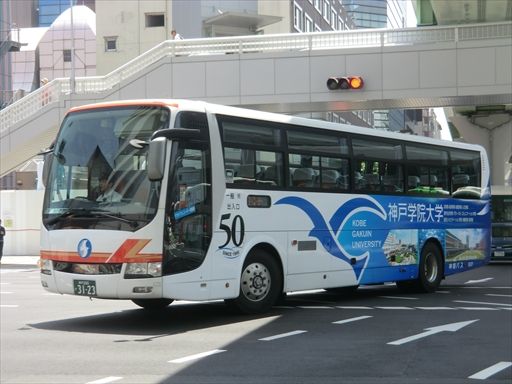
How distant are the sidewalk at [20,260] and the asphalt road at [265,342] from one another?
583 inches

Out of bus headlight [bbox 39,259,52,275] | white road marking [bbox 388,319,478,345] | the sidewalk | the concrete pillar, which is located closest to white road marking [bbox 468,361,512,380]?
white road marking [bbox 388,319,478,345]

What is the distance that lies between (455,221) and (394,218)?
285 centimetres

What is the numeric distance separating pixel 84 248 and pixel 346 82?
56.5ft

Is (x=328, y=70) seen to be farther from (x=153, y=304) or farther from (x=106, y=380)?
(x=106, y=380)

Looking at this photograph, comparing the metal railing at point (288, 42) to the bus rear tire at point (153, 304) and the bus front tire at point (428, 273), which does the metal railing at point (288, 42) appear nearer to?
the bus front tire at point (428, 273)

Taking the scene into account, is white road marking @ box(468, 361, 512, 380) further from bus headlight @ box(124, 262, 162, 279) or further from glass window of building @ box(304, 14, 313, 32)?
glass window of building @ box(304, 14, 313, 32)

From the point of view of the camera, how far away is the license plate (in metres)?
10.9

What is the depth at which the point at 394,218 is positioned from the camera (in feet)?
52.3

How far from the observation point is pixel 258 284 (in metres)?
12.5

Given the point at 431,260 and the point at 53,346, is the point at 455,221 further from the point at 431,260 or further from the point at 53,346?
the point at 53,346

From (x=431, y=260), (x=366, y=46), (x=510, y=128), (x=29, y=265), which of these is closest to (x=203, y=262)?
(x=431, y=260)

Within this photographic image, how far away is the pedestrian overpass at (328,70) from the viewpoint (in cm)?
2627

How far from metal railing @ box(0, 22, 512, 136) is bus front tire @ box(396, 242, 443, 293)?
11.4 metres

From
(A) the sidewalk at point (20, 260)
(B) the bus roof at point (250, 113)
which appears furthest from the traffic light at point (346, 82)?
(A) the sidewalk at point (20, 260)
